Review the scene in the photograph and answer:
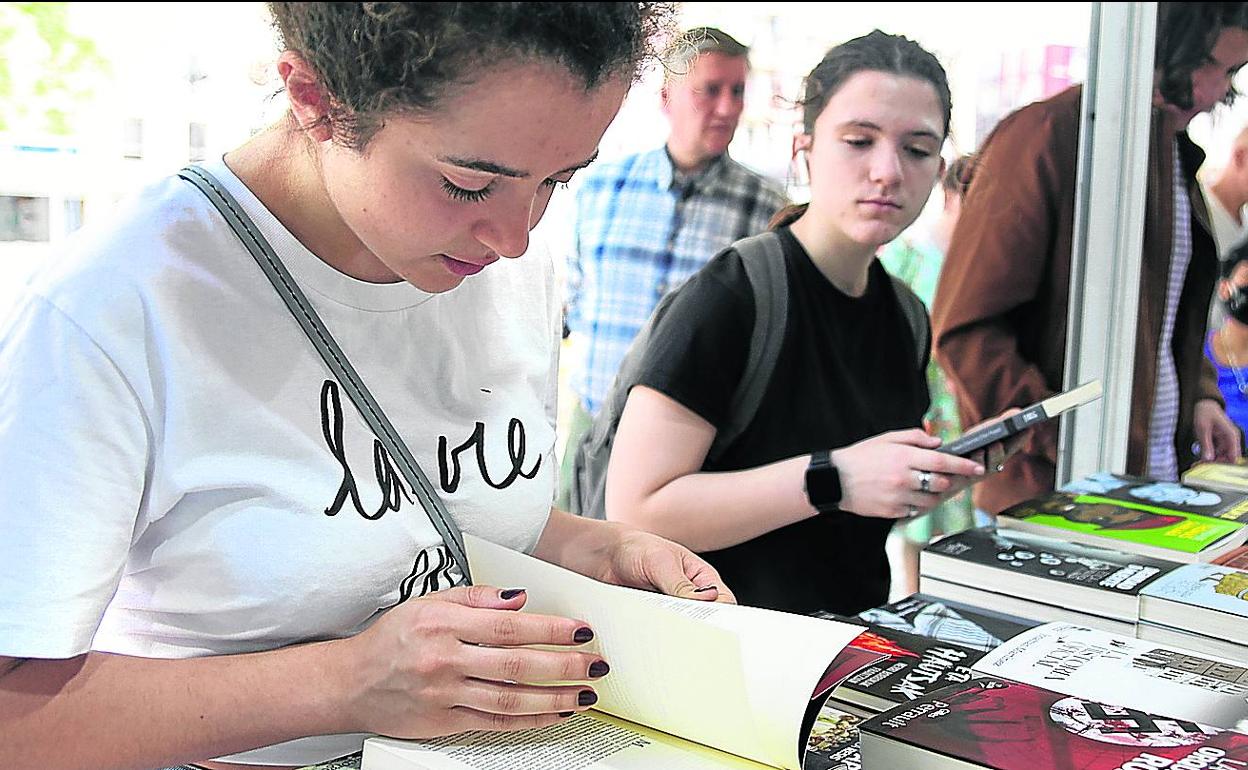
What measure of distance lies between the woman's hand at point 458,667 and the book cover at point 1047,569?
56cm

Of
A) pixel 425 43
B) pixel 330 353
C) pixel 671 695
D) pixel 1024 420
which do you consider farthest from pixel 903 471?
pixel 425 43

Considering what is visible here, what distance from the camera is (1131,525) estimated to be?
4.49ft

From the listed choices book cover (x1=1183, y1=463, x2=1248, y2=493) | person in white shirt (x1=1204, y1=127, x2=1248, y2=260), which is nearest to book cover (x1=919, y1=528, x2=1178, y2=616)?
book cover (x1=1183, y1=463, x2=1248, y2=493)

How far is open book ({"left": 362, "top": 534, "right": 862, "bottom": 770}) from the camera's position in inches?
30.8

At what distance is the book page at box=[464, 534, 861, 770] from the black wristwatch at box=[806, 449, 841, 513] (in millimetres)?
535

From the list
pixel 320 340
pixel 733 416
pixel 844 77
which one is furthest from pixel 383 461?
pixel 844 77

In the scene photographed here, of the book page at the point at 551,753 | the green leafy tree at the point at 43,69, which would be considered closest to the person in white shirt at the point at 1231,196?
the book page at the point at 551,753

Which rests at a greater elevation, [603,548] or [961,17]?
[961,17]

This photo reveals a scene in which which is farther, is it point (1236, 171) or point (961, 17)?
point (961, 17)

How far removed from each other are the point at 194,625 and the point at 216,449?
0.14m

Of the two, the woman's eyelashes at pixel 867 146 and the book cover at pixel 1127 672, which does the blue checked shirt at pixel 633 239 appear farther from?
the book cover at pixel 1127 672

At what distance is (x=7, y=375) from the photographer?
74 cm

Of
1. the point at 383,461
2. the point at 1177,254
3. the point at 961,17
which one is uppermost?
the point at 961,17

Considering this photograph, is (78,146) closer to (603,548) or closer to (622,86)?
(603,548)
